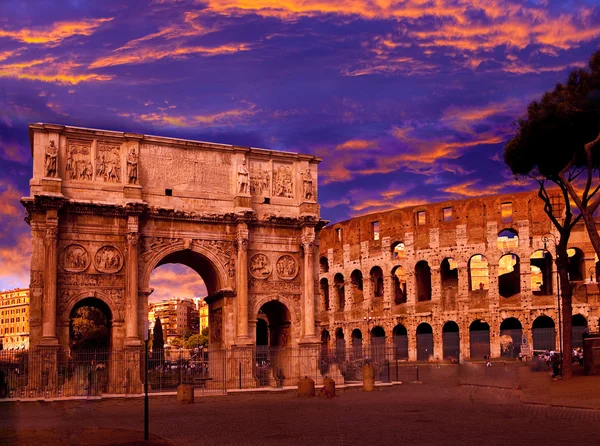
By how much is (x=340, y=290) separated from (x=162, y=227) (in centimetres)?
3689

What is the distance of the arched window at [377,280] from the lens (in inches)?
2305

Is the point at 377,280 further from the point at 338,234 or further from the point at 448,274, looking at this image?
the point at 448,274

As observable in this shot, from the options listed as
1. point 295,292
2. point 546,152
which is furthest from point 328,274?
point 546,152

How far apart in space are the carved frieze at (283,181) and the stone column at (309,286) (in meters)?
2.01

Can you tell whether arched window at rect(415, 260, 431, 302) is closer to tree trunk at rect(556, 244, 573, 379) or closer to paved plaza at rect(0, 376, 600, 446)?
tree trunk at rect(556, 244, 573, 379)

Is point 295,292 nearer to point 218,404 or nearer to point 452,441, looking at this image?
point 218,404

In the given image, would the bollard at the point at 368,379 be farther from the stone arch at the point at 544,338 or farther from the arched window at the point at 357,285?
the arched window at the point at 357,285

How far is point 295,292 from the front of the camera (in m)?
29.4

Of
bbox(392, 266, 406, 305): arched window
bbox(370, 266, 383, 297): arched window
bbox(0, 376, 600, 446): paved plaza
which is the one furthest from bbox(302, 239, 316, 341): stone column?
bbox(370, 266, 383, 297): arched window

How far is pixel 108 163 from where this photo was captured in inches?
1055

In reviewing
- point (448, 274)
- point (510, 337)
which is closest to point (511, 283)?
point (510, 337)

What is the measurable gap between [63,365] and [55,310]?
1848mm

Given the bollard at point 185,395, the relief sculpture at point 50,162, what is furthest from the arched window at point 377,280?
the bollard at point 185,395

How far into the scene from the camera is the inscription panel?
27.5 m
